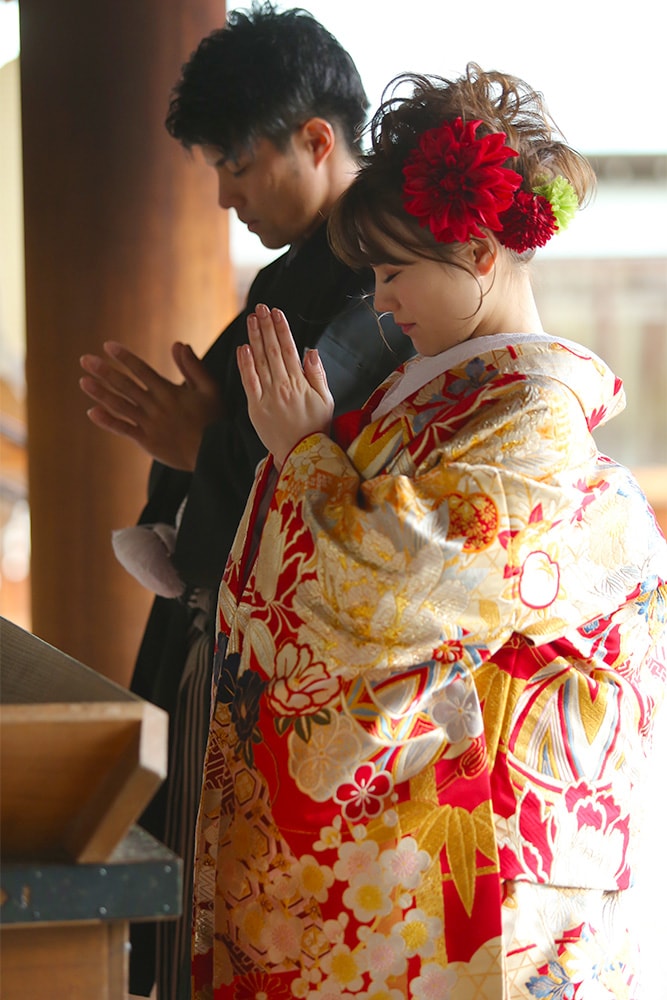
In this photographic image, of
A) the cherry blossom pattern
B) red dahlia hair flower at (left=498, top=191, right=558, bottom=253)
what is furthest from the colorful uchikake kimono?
red dahlia hair flower at (left=498, top=191, right=558, bottom=253)

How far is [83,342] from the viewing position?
2.00m

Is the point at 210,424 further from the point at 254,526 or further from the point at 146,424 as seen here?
the point at 254,526

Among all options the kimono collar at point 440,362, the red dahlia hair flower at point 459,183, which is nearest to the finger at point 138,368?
the kimono collar at point 440,362

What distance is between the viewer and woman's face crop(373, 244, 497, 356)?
3.66 feet

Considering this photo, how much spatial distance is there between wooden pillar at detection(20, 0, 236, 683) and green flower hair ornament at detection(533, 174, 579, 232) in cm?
102

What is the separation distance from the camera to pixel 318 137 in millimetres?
1427

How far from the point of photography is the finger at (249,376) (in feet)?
3.90

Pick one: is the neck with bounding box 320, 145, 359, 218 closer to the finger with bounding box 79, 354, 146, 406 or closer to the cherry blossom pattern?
the finger with bounding box 79, 354, 146, 406

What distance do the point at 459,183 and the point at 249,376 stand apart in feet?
1.03

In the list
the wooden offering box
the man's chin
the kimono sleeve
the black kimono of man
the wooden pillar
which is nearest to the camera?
the wooden offering box

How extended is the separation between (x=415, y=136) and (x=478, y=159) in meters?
0.10

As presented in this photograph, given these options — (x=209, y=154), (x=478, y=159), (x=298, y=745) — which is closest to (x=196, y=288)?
(x=209, y=154)

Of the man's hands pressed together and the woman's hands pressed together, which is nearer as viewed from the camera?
the woman's hands pressed together

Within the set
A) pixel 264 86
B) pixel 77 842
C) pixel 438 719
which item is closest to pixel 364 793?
pixel 438 719
